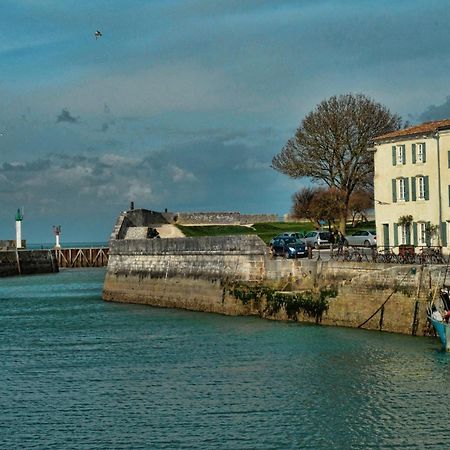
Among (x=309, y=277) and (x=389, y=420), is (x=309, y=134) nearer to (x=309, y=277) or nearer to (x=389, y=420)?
(x=309, y=277)

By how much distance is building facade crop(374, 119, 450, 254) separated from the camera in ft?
158

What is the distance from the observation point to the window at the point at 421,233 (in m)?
49.1

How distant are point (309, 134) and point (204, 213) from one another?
93.3 ft

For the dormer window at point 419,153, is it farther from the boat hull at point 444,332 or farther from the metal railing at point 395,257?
the boat hull at point 444,332

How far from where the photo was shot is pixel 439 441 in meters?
21.1

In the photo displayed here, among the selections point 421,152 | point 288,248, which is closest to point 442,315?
point 288,248

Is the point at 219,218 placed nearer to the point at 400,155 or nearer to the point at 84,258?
the point at 84,258

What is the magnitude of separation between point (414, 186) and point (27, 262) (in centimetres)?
5462

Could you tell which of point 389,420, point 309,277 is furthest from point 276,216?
point 389,420

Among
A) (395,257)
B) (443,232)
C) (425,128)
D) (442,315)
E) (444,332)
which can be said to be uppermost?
(425,128)

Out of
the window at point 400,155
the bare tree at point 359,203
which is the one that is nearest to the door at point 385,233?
the window at point 400,155

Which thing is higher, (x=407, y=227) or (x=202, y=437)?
(x=407, y=227)

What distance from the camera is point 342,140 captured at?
69500 mm

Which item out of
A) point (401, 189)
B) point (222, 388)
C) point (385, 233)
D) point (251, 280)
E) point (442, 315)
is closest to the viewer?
point (222, 388)
